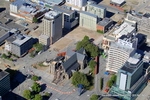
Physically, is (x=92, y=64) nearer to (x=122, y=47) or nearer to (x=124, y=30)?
(x=122, y=47)

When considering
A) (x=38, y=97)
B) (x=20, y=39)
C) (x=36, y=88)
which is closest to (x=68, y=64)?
(x=36, y=88)

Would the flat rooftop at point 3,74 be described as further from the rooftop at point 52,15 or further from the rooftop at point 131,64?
the rooftop at point 131,64

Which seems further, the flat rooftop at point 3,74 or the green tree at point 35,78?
the green tree at point 35,78

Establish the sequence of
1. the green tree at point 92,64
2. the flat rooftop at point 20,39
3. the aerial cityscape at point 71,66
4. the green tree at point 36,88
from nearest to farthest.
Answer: the aerial cityscape at point 71,66, the green tree at point 36,88, the green tree at point 92,64, the flat rooftop at point 20,39

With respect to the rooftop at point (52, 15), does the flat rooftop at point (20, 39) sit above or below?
below

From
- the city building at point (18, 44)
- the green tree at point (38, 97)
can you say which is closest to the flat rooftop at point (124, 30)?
the city building at point (18, 44)

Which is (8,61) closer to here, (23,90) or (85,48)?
(23,90)

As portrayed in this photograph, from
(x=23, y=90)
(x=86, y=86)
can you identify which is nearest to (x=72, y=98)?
(x=86, y=86)

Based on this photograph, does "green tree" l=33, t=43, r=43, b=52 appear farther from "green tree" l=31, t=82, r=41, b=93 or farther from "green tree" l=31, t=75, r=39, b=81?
"green tree" l=31, t=82, r=41, b=93
